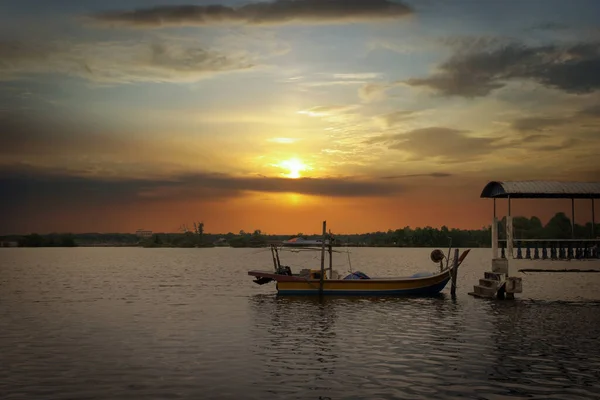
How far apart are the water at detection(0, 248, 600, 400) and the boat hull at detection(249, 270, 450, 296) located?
184cm

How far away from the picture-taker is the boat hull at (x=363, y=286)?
46.6m

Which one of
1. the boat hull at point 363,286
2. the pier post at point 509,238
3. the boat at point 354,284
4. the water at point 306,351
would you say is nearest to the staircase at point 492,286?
the water at point 306,351

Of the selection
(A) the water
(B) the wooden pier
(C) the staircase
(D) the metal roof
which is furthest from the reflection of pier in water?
(D) the metal roof

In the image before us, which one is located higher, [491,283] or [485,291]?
[491,283]

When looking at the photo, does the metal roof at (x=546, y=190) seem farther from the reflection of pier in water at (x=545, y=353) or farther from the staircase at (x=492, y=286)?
the reflection of pier in water at (x=545, y=353)

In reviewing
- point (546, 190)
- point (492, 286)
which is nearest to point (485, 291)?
point (492, 286)

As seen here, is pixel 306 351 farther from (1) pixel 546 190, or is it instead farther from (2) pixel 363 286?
(1) pixel 546 190

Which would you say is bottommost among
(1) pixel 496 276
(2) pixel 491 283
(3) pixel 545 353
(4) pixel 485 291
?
(3) pixel 545 353

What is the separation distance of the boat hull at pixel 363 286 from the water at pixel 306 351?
184 centimetres

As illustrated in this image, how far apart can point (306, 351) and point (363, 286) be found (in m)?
21.9

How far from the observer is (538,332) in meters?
29.6

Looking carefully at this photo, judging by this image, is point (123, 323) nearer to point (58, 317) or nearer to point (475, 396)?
point (58, 317)

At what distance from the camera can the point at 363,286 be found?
46969 mm

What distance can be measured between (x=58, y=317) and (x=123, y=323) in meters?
5.94
